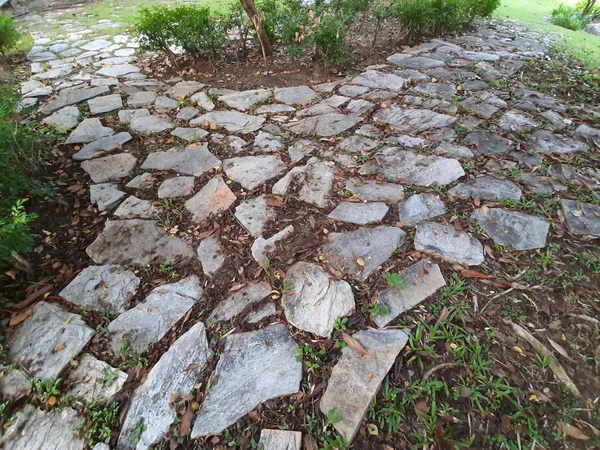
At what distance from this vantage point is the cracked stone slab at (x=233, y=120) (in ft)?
9.69

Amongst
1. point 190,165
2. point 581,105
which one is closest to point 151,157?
point 190,165

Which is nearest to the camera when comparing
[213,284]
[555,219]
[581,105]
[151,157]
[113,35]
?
[213,284]

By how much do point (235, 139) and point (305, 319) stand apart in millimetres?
1828

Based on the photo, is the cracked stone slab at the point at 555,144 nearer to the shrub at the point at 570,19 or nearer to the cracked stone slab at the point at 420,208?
the cracked stone slab at the point at 420,208

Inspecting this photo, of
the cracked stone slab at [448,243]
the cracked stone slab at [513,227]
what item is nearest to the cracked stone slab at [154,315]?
the cracked stone slab at [448,243]

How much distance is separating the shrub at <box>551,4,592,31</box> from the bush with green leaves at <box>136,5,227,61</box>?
6396 millimetres

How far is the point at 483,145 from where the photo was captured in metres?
2.56

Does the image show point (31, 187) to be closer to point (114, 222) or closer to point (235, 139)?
point (114, 222)

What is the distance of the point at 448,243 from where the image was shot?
1.85 m

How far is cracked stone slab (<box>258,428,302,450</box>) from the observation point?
1206mm

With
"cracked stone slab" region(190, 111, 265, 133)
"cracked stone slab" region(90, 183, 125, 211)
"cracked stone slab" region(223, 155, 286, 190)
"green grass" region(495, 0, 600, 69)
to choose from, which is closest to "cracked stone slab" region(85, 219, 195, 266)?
"cracked stone slab" region(90, 183, 125, 211)

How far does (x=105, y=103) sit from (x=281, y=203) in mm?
2526

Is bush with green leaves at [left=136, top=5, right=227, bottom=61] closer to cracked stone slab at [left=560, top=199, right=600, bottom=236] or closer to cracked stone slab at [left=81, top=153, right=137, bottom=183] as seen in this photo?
cracked stone slab at [left=81, top=153, right=137, bottom=183]

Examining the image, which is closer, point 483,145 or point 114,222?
point 114,222
